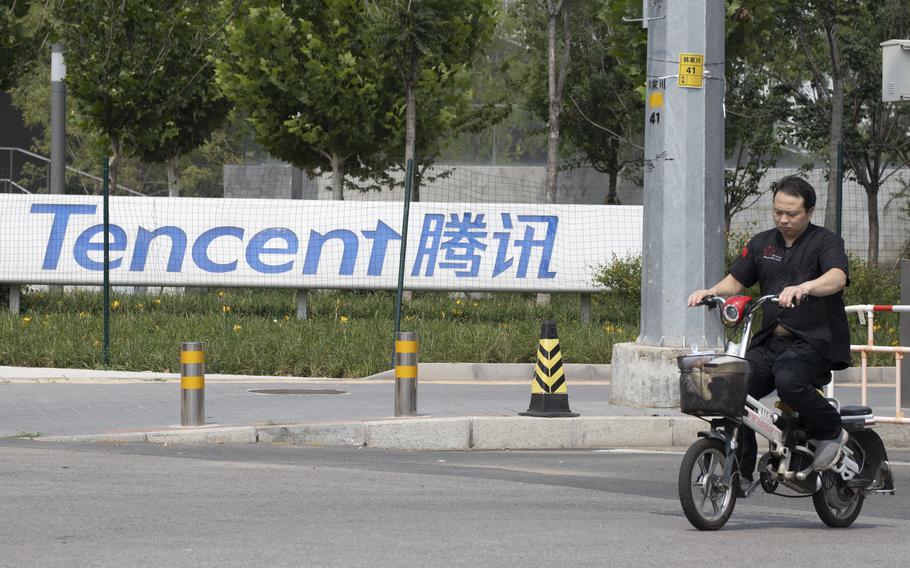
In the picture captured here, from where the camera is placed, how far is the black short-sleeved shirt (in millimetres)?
7578

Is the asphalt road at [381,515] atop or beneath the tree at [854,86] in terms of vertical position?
beneath

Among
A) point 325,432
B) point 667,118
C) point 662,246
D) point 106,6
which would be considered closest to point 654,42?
point 667,118

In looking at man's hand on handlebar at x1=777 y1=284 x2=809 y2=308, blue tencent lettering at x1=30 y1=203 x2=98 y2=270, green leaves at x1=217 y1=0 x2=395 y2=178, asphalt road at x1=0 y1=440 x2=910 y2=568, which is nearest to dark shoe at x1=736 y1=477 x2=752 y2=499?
asphalt road at x1=0 y1=440 x2=910 y2=568

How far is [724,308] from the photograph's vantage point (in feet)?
24.6

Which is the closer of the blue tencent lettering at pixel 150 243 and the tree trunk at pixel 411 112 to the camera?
the blue tencent lettering at pixel 150 243

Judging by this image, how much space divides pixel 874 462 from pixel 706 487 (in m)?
1.22

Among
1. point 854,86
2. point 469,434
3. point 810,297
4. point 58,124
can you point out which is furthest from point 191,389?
point 854,86

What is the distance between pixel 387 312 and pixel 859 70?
15.0 m

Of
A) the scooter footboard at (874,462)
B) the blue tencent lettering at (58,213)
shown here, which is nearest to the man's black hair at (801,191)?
the scooter footboard at (874,462)

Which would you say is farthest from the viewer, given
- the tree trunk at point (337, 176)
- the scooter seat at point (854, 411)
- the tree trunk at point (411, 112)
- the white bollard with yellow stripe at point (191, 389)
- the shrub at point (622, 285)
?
the tree trunk at point (337, 176)

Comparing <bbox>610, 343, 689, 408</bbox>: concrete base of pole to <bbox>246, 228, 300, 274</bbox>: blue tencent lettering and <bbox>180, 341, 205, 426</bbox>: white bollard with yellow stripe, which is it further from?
<bbox>246, 228, 300, 274</bbox>: blue tencent lettering

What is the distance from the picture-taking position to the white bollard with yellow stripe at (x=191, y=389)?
11.6 metres

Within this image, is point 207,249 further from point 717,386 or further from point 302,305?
point 717,386

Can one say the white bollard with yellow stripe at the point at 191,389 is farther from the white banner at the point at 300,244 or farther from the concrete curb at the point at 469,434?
the white banner at the point at 300,244
